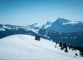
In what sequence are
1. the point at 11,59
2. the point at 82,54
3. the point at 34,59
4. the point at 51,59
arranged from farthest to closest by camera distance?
1. the point at 82,54
2. the point at 51,59
3. the point at 34,59
4. the point at 11,59

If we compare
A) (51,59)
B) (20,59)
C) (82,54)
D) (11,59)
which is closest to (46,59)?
(51,59)

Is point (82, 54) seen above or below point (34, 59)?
below

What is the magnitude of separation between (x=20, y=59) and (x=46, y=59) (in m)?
11.5

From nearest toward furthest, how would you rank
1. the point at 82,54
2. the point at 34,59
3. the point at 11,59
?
→ the point at 11,59
the point at 34,59
the point at 82,54

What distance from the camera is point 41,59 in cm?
4775

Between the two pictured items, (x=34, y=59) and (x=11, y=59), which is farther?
(x=34, y=59)

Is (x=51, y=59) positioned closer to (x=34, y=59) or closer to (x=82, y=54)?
(x=34, y=59)

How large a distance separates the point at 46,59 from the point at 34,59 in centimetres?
562

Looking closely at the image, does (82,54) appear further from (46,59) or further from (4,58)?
(4,58)

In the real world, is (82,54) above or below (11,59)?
below

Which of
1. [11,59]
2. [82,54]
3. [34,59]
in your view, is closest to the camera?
[11,59]

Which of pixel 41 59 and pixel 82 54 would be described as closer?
pixel 41 59

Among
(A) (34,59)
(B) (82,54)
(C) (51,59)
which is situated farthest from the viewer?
(B) (82,54)

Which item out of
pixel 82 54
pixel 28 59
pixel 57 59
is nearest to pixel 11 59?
pixel 28 59
